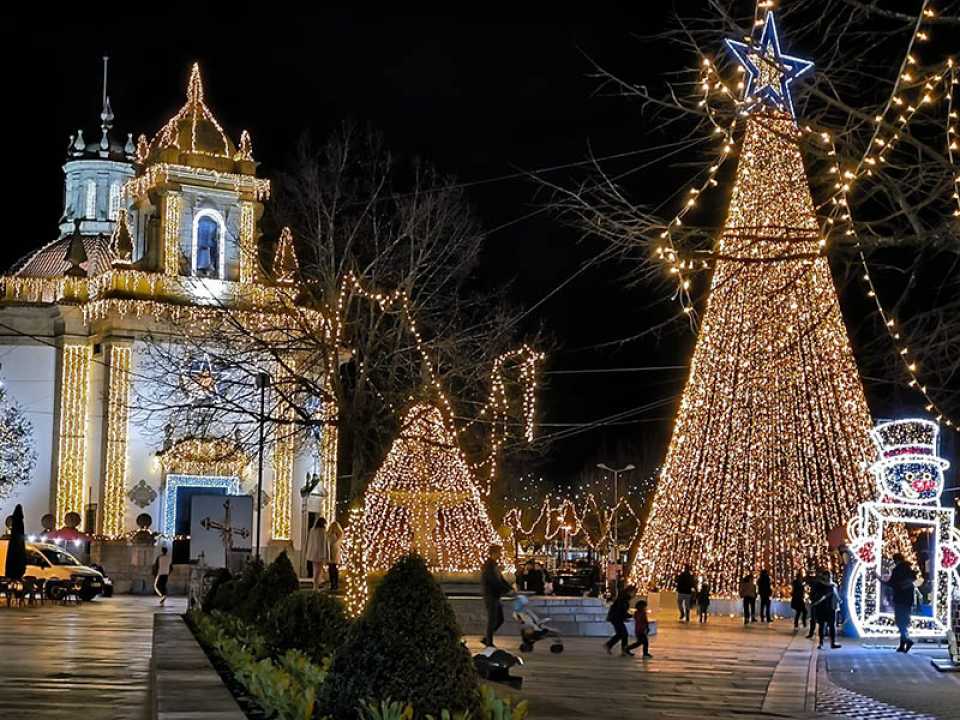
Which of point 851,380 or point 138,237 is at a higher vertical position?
point 138,237

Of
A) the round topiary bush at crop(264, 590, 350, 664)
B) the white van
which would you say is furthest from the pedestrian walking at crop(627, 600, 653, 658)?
the white van

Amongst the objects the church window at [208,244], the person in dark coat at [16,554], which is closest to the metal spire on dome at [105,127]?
the church window at [208,244]

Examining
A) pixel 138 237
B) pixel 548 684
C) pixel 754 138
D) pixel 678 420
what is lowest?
pixel 548 684

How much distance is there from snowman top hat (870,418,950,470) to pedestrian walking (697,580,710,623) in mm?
5154

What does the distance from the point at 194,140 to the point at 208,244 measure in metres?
3.70

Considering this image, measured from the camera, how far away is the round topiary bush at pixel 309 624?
13695 mm

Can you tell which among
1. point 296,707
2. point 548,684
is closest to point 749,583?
point 548,684

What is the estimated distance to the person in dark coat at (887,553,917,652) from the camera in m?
25.8

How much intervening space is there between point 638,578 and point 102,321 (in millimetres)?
29555

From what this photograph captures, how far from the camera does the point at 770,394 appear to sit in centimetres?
3102

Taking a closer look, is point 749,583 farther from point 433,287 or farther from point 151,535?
point 151,535

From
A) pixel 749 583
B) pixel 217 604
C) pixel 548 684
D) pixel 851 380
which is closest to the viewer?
pixel 548 684

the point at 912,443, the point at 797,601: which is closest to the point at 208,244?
the point at 797,601

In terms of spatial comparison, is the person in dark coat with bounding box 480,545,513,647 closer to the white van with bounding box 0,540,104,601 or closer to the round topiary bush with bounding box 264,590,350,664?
the round topiary bush with bounding box 264,590,350,664
